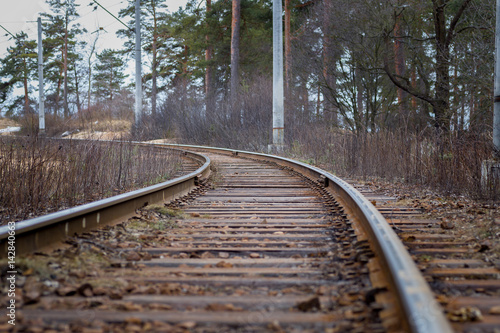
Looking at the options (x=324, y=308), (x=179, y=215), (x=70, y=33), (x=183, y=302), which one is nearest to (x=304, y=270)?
(x=324, y=308)

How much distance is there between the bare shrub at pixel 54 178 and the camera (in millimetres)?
5086

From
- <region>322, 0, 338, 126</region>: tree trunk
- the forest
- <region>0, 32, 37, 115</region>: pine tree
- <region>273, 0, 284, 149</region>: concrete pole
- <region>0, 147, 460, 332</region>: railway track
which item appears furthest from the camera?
<region>0, 32, 37, 115</region>: pine tree

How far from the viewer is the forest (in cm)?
835

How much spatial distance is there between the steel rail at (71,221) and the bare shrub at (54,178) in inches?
39.4

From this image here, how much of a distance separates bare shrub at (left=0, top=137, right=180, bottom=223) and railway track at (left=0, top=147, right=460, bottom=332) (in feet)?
4.12

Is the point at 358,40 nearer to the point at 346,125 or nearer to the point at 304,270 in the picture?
the point at 346,125

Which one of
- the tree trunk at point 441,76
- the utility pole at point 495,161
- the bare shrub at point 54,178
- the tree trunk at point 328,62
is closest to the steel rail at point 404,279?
the utility pole at point 495,161

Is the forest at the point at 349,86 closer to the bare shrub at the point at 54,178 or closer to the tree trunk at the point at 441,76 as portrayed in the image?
the tree trunk at the point at 441,76

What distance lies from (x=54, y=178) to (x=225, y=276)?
374cm

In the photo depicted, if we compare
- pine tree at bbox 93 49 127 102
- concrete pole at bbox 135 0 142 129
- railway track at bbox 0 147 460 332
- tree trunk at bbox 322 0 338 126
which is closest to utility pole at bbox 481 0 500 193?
railway track at bbox 0 147 460 332

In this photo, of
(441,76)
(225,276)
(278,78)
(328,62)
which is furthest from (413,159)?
(278,78)

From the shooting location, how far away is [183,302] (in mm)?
2279

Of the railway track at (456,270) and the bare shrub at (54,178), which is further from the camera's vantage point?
the bare shrub at (54,178)

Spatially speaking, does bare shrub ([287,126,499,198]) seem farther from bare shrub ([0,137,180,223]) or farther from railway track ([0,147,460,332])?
bare shrub ([0,137,180,223])
